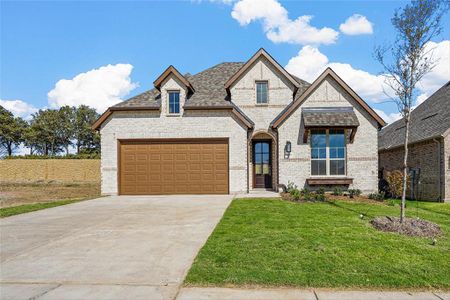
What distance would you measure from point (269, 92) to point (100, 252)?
13.8m

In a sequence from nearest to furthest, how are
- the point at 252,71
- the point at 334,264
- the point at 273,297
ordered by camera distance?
the point at 273,297
the point at 334,264
the point at 252,71

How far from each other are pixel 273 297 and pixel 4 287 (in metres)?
4.05

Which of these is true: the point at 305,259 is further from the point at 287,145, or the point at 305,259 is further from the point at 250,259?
the point at 287,145

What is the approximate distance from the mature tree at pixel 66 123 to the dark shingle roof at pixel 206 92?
64293 mm

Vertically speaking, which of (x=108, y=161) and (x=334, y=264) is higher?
(x=108, y=161)

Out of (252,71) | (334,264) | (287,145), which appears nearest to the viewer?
(334,264)

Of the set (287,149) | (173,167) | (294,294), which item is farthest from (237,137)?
(294,294)

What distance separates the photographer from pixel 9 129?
65.3 metres

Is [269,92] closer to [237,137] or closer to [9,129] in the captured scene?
[237,137]

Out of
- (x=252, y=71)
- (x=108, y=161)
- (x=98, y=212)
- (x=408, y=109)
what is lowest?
(x=98, y=212)

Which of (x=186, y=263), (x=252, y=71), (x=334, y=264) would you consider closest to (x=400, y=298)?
(x=334, y=264)

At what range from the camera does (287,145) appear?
16766mm

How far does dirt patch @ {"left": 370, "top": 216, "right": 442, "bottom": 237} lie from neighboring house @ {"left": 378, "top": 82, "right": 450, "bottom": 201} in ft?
27.2

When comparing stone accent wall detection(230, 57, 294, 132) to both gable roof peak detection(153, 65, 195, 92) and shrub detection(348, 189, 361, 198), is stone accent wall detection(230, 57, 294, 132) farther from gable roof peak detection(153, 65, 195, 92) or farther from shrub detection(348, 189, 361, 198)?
shrub detection(348, 189, 361, 198)
